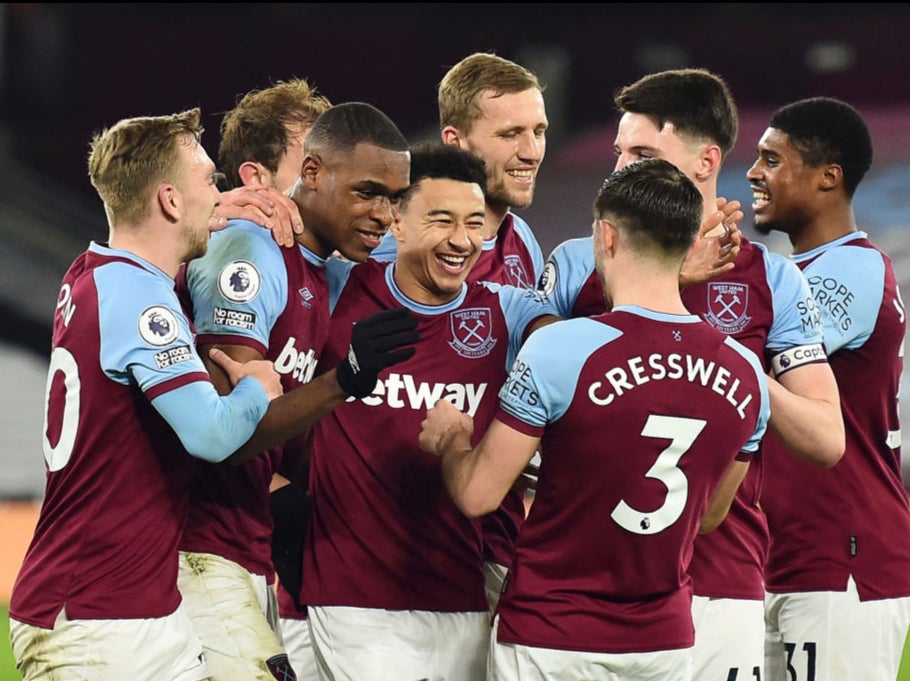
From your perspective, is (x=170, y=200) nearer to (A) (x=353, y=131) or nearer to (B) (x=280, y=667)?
(A) (x=353, y=131)

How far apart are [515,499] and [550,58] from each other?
39.2 ft

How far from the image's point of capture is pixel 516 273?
16.7 ft

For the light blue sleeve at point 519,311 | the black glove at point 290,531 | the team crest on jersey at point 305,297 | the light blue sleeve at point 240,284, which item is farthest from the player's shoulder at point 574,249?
the black glove at point 290,531

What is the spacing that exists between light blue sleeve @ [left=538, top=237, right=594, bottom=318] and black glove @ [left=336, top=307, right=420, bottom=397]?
736 mm

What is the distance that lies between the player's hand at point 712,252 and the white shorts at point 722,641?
1.00 metres

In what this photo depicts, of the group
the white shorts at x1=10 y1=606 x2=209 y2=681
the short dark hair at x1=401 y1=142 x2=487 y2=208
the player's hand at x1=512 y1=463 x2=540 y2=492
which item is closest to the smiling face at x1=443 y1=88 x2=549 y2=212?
the short dark hair at x1=401 y1=142 x2=487 y2=208

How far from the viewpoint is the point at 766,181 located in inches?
202

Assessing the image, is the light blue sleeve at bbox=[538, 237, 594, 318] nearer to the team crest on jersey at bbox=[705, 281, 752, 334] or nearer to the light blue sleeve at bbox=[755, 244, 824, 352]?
the team crest on jersey at bbox=[705, 281, 752, 334]

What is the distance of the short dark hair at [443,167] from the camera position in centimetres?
429

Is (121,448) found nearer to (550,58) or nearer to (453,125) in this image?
(453,125)

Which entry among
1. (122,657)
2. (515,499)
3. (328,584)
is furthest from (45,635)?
(515,499)

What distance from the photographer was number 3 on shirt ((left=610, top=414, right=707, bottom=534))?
3439 mm

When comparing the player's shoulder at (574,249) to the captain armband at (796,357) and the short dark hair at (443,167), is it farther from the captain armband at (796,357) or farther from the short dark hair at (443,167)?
the captain armband at (796,357)

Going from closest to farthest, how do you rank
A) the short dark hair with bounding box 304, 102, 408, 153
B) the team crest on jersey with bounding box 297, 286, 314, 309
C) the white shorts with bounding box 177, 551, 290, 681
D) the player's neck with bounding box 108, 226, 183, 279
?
the player's neck with bounding box 108, 226, 183, 279 → the white shorts with bounding box 177, 551, 290, 681 → the team crest on jersey with bounding box 297, 286, 314, 309 → the short dark hair with bounding box 304, 102, 408, 153
